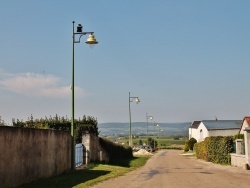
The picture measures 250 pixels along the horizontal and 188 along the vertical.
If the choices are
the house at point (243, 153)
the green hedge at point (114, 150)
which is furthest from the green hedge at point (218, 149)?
the green hedge at point (114, 150)

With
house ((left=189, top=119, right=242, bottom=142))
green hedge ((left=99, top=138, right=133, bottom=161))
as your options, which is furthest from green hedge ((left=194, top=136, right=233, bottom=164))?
house ((left=189, top=119, right=242, bottom=142))

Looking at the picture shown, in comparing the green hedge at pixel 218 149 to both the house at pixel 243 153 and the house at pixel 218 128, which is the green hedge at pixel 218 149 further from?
the house at pixel 218 128

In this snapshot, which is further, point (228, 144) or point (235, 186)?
point (228, 144)

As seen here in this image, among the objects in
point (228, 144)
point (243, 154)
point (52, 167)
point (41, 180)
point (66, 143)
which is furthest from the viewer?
point (228, 144)

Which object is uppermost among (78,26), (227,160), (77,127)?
(78,26)

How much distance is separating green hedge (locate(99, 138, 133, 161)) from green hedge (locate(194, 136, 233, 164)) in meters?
8.75

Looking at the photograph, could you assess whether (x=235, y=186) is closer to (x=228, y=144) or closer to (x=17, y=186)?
(x=17, y=186)

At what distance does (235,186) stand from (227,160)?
602 inches

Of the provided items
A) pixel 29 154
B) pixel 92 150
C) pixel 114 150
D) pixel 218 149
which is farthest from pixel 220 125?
pixel 29 154

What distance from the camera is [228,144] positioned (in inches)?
1101

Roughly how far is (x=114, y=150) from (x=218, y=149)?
10.4 meters

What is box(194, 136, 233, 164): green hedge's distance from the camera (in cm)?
2795

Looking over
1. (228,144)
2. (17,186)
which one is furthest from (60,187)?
(228,144)

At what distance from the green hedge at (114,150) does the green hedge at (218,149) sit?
28.7 feet
